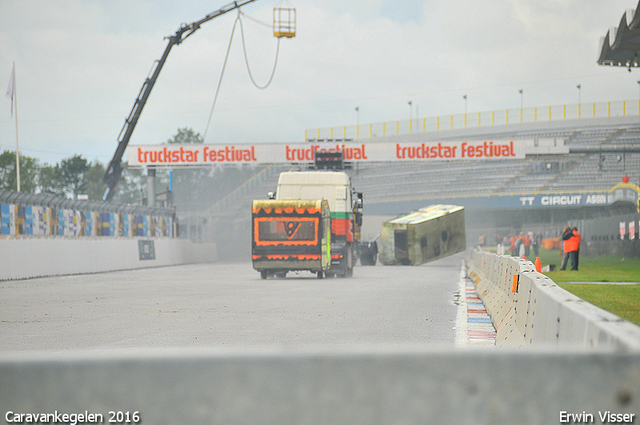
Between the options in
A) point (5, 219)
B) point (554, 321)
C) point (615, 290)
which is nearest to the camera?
point (554, 321)

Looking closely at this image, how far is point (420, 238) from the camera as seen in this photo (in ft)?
120

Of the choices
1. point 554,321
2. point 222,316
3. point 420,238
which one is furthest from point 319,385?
point 420,238

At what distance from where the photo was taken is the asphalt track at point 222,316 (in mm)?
8859

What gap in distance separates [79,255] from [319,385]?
26550mm

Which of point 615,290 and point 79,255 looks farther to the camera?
point 79,255

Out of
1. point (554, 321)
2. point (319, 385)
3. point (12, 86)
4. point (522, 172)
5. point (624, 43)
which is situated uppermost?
point (12, 86)

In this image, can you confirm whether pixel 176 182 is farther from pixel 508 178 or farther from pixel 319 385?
pixel 319 385

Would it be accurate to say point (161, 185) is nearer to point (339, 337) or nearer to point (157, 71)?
point (157, 71)

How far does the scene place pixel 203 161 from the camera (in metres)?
45.4

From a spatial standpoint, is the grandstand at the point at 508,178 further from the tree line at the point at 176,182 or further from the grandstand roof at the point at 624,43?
the grandstand roof at the point at 624,43

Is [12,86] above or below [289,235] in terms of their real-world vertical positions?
above

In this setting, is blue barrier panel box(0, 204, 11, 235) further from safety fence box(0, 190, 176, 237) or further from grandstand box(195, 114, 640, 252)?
grandstand box(195, 114, 640, 252)

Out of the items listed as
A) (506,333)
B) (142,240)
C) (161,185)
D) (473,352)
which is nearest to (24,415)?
(473,352)

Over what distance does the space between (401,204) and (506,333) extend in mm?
60293
